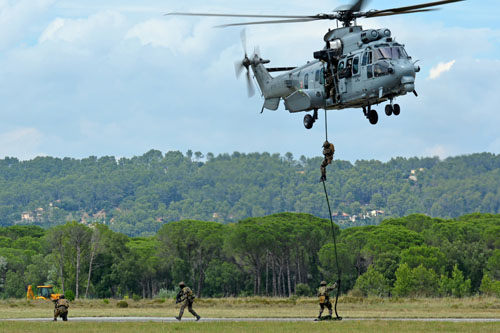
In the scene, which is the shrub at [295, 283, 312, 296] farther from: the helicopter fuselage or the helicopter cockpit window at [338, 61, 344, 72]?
the helicopter cockpit window at [338, 61, 344, 72]

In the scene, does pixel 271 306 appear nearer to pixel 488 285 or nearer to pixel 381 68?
pixel 381 68

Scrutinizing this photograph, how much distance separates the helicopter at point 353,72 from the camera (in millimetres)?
33188

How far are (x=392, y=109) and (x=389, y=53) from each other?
2.13 m

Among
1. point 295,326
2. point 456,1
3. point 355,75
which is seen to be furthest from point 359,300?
point 456,1

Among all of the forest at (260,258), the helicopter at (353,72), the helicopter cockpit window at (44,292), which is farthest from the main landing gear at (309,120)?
the forest at (260,258)

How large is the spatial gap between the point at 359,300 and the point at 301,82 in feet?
108

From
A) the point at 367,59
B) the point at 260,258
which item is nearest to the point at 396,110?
the point at 367,59

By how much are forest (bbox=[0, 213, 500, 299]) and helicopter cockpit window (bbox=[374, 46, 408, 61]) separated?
67501mm

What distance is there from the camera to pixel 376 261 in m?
107

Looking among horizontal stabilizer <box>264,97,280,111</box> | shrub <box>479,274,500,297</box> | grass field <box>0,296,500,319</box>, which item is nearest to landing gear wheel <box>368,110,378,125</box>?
horizontal stabilizer <box>264,97,280,111</box>

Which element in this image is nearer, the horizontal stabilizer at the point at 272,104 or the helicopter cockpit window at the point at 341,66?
the helicopter cockpit window at the point at 341,66

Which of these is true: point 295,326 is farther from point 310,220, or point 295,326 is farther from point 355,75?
point 310,220

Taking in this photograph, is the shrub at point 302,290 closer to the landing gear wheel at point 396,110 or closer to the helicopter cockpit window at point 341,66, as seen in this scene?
the helicopter cockpit window at point 341,66

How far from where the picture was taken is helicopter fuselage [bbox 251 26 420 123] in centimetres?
3328
